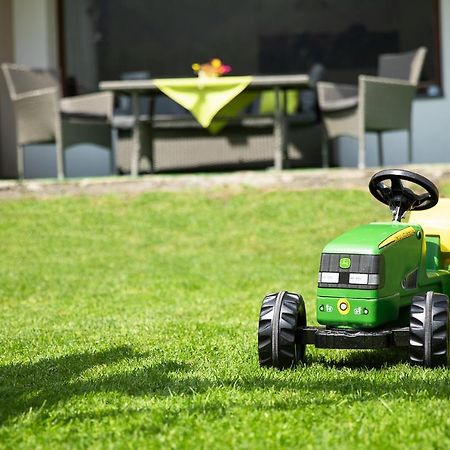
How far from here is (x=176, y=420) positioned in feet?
10.2

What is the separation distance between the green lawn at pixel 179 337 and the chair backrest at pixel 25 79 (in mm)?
1593

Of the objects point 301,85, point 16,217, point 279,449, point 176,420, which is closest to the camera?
point 279,449

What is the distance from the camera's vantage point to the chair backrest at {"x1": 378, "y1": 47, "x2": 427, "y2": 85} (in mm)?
9867

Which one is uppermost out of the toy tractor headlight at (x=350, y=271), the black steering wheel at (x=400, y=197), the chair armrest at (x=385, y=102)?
the chair armrest at (x=385, y=102)

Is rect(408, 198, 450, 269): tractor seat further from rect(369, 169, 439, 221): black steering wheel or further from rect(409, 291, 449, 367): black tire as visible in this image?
rect(409, 291, 449, 367): black tire

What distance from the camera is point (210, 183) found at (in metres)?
9.03

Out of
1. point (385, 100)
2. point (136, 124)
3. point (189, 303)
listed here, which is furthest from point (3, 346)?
point (385, 100)

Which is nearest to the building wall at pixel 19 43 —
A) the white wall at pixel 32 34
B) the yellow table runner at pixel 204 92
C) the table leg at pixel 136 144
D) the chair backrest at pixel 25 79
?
the white wall at pixel 32 34

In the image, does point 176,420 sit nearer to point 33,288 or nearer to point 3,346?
point 3,346

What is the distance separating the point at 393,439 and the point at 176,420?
2.20 feet

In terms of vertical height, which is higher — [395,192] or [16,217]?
[395,192]

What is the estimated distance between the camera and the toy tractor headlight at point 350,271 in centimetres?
385

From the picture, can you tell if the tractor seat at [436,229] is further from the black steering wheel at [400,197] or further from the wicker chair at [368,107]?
the wicker chair at [368,107]

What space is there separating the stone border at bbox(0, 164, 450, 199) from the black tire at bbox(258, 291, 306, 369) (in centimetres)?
495
